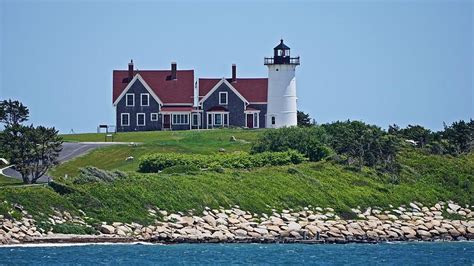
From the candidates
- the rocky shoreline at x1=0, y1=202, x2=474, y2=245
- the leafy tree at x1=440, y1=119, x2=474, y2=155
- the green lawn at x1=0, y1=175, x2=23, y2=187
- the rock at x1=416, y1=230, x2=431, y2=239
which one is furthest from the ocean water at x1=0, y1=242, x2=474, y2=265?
the leafy tree at x1=440, y1=119, x2=474, y2=155

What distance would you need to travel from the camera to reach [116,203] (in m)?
60.5

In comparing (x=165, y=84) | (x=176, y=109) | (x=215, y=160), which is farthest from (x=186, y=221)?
(x=165, y=84)

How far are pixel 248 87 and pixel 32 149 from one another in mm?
30428

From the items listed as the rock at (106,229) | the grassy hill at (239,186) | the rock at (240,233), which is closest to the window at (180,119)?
the grassy hill at (239,186)

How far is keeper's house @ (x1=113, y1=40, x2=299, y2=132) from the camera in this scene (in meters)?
92.6

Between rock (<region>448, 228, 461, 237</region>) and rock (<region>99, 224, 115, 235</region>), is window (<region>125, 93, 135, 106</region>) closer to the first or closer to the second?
rock (<region>448, 228, 461, 237</region>)

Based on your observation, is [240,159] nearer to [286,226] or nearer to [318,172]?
[318,172]

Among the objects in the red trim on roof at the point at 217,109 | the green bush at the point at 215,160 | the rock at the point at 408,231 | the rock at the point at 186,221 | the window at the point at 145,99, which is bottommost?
the rock at the point at 408,231

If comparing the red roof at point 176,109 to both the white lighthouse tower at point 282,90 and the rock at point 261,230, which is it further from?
the rock at point 261,230

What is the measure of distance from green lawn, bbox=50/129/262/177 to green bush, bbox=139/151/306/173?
63.3 inches

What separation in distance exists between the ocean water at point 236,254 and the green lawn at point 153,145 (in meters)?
16.3

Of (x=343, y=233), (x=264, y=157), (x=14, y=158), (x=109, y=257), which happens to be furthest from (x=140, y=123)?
(x=109, y=257)

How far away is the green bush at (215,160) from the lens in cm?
7075

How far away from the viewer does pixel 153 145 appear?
79.2m
